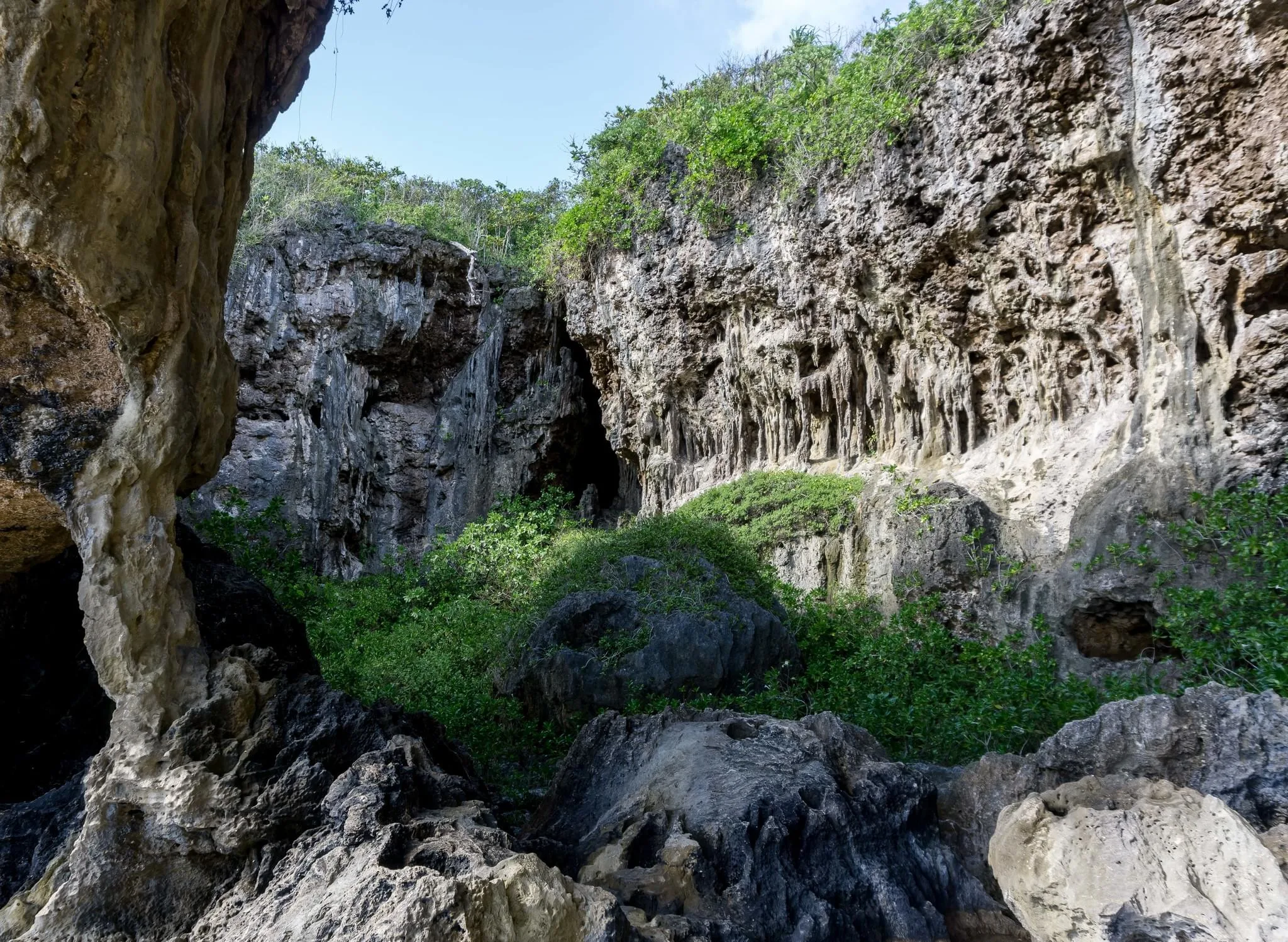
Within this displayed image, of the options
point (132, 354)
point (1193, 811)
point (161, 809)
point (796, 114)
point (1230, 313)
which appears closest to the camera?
point (1193, 811)

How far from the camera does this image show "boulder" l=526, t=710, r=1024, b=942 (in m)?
3.98

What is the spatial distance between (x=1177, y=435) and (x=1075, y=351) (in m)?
2.21

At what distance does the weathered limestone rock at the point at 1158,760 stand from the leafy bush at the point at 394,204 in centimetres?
1687

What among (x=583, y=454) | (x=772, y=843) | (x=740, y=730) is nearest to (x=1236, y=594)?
(x=740, y=730)

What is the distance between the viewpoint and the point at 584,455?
67.7 ft

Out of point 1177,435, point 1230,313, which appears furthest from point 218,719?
point 1230,313

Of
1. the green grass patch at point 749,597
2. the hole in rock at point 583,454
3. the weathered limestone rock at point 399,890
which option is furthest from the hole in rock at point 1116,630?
the hole in rock at point 583,454

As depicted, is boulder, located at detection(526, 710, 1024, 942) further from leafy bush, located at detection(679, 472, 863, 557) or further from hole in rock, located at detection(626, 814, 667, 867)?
leafy bush, located at detection(679, 472, 863, 557)

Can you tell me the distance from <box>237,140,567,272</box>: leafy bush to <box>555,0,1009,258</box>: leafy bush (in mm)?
3434

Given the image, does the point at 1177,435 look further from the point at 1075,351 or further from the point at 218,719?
the point at 218,719

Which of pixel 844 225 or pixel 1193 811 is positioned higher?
pixel 844 225

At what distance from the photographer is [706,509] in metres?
13.9

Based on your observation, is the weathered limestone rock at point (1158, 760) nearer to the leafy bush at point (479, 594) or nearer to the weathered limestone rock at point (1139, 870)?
the weathered limestone rock at point (1139, 870)

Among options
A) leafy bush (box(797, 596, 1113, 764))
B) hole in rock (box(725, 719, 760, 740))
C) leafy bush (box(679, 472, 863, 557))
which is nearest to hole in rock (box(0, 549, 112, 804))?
hole in rock (box(725, 719, 760, 740))
